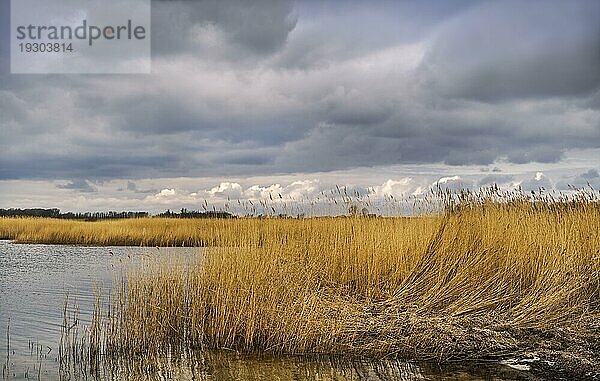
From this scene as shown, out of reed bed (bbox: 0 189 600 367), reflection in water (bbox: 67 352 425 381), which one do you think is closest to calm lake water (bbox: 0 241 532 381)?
reflection in water (bbox: 67 352 425 381)

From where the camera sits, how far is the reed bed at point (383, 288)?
20.4 ft

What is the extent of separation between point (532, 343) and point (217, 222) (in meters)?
3.93

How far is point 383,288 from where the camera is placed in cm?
762

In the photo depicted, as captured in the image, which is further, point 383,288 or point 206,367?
point 383,288

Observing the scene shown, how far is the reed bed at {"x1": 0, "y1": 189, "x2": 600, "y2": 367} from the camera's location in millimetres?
6215

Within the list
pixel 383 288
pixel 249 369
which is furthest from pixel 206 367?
pixel 383 288

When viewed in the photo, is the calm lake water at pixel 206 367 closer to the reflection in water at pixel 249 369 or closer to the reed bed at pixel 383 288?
the reflection in water at pixel 249 369

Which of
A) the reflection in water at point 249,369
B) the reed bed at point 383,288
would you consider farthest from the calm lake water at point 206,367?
the reed bed at point 383,288

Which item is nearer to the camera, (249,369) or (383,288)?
(249,369)

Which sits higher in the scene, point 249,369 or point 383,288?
point 383,288

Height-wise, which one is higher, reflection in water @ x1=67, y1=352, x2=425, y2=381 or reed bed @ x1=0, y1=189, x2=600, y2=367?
reed bed @ x1=0, y1=189, x2=600, y2=367

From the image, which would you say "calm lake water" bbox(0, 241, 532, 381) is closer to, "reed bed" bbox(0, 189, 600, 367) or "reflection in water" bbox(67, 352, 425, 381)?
"reflection in water" bbox(67, 352, 425, 381)

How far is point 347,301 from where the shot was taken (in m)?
6.79

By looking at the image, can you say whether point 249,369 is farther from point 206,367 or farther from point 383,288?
point 383,288
